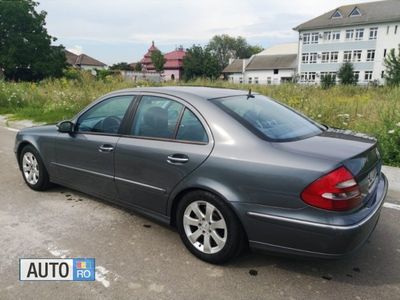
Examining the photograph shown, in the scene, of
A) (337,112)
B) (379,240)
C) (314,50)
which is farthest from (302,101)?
(314,50)

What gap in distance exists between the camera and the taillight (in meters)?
2.59

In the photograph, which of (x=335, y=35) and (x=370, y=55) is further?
(x=335, y=35)

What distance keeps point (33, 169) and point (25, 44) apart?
4737cm

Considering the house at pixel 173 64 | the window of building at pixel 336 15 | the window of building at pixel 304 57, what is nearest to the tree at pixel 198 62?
the house at pixel 173 64

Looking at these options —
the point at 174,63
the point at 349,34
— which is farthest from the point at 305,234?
the point at 174,63

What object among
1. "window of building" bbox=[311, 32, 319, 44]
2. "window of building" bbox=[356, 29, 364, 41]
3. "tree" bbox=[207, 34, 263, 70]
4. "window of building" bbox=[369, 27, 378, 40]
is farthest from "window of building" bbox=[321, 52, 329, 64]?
"tree" bbox=[207, 34, 263, 70]

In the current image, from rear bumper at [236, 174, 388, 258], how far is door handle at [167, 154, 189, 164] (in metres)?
0.73

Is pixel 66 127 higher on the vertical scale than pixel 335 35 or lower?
lower

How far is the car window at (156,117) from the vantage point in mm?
3495

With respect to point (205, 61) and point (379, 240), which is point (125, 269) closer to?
point (379, 240)

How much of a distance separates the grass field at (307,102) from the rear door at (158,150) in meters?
4.05

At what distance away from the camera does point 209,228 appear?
3143mm

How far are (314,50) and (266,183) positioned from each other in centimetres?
6357

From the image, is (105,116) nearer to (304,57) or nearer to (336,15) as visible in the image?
(336,15)
